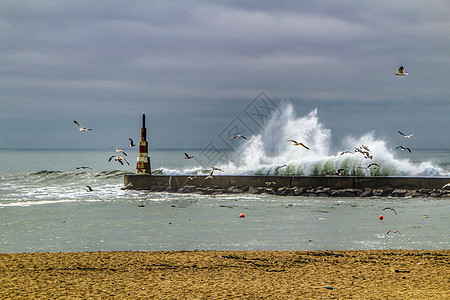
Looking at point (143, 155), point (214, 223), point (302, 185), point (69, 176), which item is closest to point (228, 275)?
point (214, 223)

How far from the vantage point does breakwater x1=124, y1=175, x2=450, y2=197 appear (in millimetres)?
19312

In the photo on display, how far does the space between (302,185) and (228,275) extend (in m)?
13.9

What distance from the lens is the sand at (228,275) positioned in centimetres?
622

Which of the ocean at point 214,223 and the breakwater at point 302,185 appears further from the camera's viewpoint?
the breakwater at point 302,185

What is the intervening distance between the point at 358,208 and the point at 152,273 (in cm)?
990

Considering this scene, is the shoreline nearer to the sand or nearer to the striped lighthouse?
the striped lighthouse

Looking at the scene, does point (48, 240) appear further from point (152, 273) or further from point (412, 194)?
point (412, 194)

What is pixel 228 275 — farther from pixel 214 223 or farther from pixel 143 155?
pixel 143 155

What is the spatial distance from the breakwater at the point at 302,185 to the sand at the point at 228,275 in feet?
35.9

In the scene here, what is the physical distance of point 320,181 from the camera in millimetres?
20484

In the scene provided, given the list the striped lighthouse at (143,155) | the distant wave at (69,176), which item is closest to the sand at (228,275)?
the striped lighthouse at (143,155)

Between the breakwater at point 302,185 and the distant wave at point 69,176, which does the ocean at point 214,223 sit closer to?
the breakwater at point 302,185

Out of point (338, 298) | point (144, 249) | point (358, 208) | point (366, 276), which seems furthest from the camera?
point (358, 208)

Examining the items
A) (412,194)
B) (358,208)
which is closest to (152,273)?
(358,208)
